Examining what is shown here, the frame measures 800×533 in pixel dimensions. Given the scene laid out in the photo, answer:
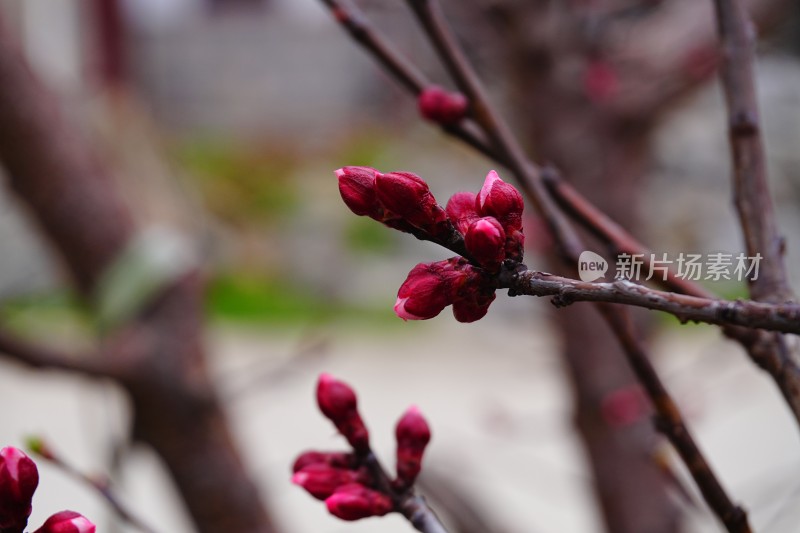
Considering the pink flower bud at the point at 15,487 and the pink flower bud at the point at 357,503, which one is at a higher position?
the pink flower bud at the point at 357,503

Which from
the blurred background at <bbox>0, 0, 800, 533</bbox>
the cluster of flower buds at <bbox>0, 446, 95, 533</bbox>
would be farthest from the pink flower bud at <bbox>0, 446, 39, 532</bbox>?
the blurred background at <bbox>0, 0, 800, 533</bbox>

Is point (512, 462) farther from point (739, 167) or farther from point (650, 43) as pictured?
point (739, 167)

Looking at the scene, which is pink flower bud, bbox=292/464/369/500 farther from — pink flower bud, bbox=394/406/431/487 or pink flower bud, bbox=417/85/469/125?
pink flower bud, bbox=417/85/469/125

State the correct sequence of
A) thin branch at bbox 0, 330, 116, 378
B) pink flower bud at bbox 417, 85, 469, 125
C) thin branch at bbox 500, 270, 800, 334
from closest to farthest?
thin branch at bbox 500, 270, 800, 334 < pink flower bud at bbox 417, 85, 469, 125 < thin branch at bbox 0, 330, 116, 378

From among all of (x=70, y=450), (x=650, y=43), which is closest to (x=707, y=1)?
(x=650, y=43)

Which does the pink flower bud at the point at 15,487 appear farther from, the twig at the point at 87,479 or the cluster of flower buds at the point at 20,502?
the twig at the point at 87,479

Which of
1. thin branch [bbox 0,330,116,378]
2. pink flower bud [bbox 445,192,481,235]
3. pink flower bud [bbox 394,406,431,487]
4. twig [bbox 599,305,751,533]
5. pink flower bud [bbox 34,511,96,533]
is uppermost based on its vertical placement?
pink flower bud [bbox 445,192,481,235]

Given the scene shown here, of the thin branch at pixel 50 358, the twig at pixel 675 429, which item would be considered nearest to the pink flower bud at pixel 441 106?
the twig at pixel 675 429

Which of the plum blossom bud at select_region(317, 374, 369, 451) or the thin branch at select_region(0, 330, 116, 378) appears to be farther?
the thin branch at select_region(0, 330, 116, 378)
